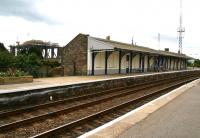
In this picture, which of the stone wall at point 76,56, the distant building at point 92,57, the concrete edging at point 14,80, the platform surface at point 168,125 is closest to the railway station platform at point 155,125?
the platform surface at point 168,125

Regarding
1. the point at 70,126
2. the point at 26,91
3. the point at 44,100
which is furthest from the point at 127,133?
the point at 44,100

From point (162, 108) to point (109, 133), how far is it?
4061mm

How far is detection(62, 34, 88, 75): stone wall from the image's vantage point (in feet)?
104

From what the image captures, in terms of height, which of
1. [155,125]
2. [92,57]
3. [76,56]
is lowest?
[155,125]

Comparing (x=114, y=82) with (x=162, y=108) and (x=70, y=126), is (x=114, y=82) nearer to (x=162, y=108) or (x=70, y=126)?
(x=162, y=108)

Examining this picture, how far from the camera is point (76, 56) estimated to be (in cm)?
3262

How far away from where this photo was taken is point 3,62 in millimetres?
26906

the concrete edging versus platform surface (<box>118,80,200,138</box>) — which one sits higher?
the concrete edging

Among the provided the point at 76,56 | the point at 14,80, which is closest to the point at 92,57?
the point at 76,56

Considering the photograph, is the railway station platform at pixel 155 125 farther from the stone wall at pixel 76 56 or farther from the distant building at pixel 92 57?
the stone wall at pixel 76 56

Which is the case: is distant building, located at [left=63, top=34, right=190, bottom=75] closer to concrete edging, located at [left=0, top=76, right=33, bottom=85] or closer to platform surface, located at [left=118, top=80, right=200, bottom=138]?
concrete edging, located at [left=0, top=76, right=33, bottom=85]

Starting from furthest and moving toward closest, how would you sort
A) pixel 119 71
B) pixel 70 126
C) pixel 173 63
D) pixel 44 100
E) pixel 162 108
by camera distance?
pixel 173 63 → pixel 119 71 → pixel 44 100 → pixel 162 108 → pixel 70 126

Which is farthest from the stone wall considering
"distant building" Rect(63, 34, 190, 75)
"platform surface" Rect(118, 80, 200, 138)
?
"platform surface" Rect(118, 80, 200, 138)

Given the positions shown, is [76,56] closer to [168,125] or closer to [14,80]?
[14,80]
